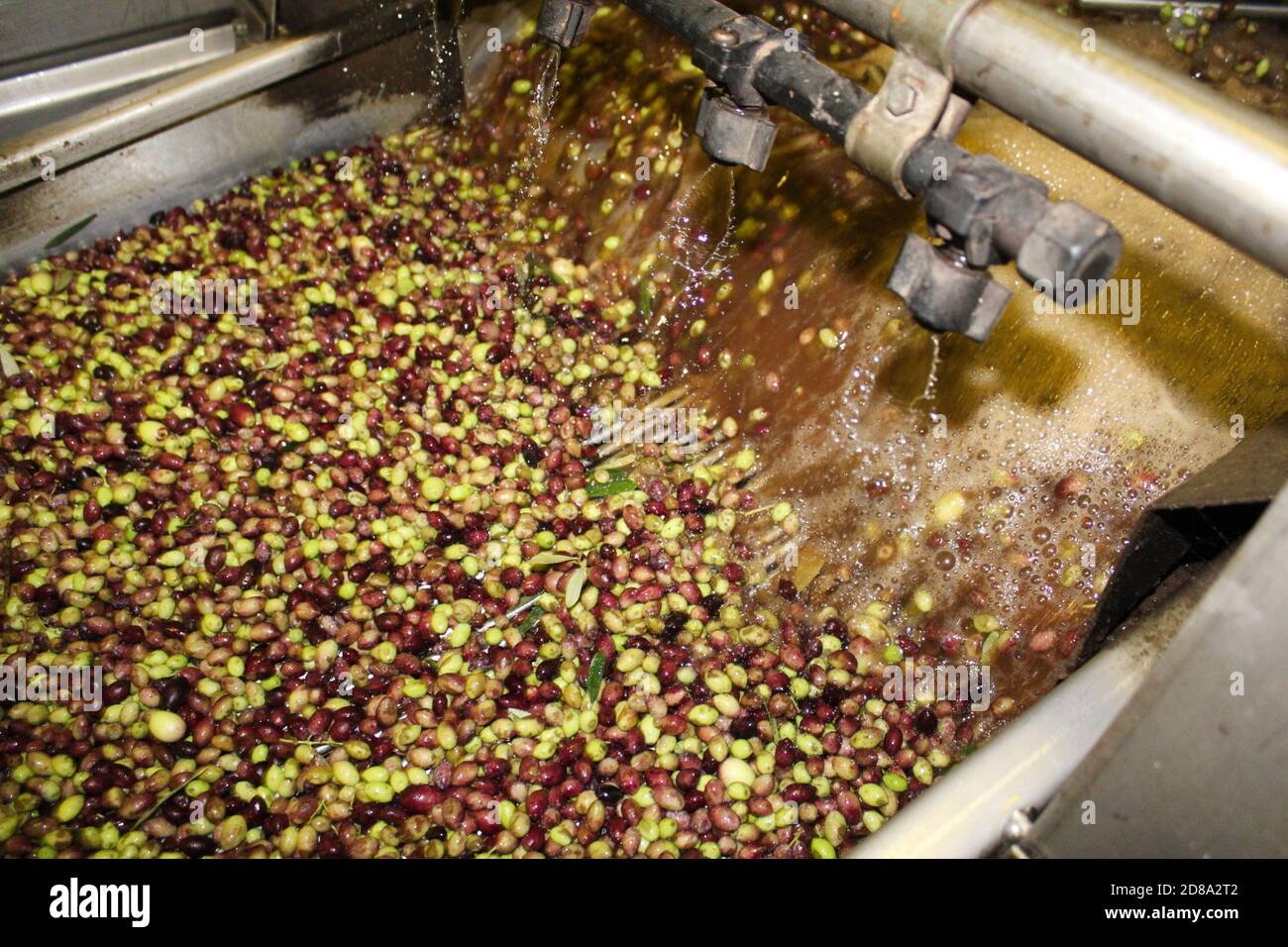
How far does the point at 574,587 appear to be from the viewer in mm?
2496

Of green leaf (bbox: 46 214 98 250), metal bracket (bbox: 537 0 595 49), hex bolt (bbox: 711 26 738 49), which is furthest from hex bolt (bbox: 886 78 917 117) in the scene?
green leaf (bbox: 46 214 98 250)

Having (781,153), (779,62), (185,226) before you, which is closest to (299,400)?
(185,226)

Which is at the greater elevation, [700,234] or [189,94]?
[189,94]

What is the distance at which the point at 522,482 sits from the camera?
2787mm

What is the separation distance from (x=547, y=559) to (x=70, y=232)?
235cm

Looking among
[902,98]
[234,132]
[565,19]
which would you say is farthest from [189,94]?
[902,98]

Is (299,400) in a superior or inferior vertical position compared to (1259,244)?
superior

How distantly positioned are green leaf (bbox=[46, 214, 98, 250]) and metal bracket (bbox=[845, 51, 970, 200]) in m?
3.10

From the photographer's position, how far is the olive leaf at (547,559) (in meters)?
2.55

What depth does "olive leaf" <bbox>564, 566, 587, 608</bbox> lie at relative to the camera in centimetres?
249

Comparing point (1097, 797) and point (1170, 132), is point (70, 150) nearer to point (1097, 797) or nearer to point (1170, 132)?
point (1170, 132)

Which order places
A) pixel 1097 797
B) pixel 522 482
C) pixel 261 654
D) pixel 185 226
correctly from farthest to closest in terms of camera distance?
pixel 185 226
pixel 522 482
pixel 261 654
pixel 1097 797

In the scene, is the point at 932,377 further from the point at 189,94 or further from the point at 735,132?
the point at 189,94
